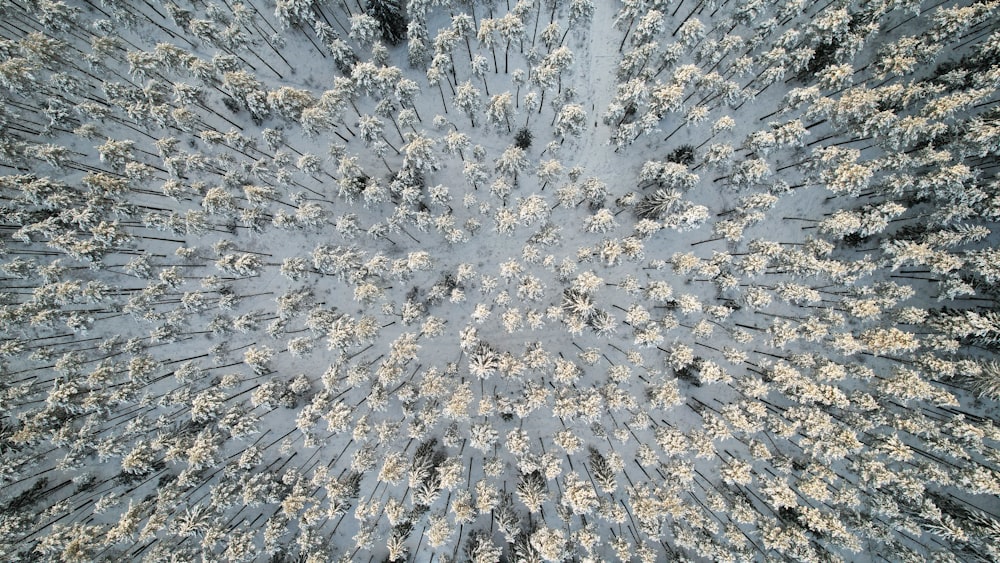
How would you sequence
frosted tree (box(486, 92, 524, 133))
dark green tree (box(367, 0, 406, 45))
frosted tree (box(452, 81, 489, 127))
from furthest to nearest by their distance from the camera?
dark green tree (box(367, 0, 406, 45))
frosted tree (box(452, 81, 489, 127))
frosted tree (box(486, 92, 524, 133))

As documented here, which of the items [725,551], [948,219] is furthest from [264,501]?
[948,219]

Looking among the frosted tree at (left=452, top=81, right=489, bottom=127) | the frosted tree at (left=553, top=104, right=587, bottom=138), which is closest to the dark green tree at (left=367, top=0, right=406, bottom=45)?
the frosted tree at (left=452, top=81, right=489, bottom=127)

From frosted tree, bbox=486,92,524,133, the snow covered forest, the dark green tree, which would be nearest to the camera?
the snow covered forest

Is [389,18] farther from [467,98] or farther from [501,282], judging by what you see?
[501,282]

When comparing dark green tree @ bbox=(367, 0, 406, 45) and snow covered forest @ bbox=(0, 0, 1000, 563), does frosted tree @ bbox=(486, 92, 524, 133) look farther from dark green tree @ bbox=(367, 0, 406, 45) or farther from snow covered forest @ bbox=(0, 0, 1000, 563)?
dark green tree @ bbox=(367, 0, 406, 45)

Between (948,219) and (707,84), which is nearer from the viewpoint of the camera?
(948,219)

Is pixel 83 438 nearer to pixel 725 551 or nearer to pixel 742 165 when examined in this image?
pixel 725 551

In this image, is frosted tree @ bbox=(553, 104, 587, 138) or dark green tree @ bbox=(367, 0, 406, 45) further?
dark green tree @ bbox=(367, 0, 406, 45)

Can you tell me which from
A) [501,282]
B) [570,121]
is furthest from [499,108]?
[501,282]

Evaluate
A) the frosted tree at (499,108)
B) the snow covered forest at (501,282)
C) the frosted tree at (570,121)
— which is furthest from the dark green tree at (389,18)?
the frosted tree at (570,121)
